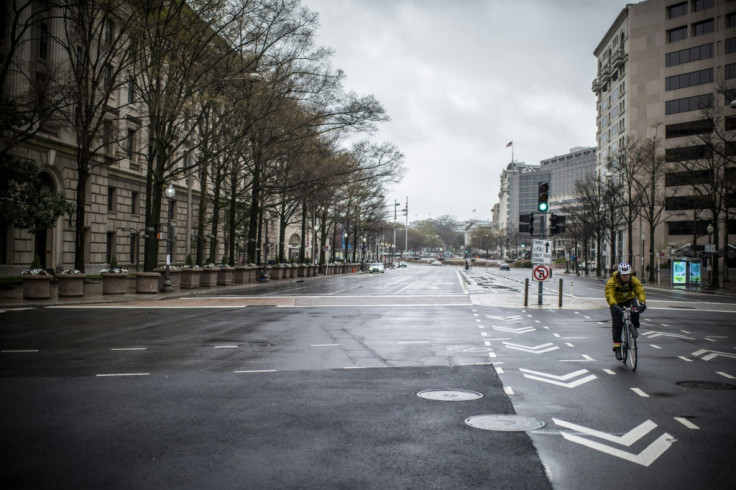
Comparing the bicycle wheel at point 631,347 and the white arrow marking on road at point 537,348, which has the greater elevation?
the bicycle wheel at point 631,347

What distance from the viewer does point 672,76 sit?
258 ft

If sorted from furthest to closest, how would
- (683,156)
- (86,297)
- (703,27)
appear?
(703,27) < (683,156) < (86,297)

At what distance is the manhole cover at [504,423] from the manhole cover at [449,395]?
0.90 metres

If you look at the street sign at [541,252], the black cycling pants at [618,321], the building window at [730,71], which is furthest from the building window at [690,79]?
the black cycling pants at [618,321]

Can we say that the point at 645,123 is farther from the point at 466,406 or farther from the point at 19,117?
the point at 466,406

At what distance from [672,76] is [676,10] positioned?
8477 mm

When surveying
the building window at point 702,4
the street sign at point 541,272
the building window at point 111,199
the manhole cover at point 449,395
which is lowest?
the manhole cover at point 449,395

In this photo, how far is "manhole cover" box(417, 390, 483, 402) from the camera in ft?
25.9

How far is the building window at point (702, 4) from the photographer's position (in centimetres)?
7522

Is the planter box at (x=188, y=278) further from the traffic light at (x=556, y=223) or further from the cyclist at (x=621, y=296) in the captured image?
the cyclist at (x=621, y=296)

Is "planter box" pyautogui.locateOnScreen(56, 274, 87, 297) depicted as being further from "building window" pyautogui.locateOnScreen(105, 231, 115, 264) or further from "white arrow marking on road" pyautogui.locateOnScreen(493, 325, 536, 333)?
"white arrow marking on road" pyautogui.locateOnScreen(493, 325, 536, 333)

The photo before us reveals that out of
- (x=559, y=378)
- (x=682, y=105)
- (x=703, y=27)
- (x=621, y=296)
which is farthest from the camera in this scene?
(x=682, y=105)

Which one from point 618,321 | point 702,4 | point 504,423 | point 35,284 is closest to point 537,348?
point 618,321

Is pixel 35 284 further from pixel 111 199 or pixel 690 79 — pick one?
pixel 690 79
